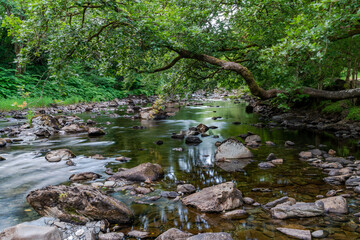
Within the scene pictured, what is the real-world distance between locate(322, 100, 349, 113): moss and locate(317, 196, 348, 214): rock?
10886mm

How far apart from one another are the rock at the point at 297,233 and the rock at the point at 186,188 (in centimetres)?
194

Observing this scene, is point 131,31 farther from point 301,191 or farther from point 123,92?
point 123,92

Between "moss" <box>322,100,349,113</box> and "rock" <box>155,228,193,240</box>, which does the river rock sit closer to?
"rock" <box>155,228,193,240</box>

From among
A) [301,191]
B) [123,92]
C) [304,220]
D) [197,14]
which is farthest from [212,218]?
[123,92]

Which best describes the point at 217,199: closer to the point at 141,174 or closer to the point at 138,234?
the point at 138,234

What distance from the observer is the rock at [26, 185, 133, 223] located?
3.92 m

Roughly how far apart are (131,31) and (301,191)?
6.53m

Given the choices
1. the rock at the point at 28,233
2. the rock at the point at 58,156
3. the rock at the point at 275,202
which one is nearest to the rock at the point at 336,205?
the rock at the point at 275,202

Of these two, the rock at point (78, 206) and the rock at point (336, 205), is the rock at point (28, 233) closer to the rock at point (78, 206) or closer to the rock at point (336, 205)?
the rock at point (78, 206)

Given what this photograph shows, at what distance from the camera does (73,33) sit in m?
8.47

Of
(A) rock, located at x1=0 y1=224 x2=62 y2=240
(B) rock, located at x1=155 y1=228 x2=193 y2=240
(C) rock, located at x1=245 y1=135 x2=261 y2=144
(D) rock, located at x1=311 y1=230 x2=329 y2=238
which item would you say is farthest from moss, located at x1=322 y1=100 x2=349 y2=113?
(A) rock, located at x1=0 y1=224 x2=62 y2=240

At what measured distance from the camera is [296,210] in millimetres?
4047

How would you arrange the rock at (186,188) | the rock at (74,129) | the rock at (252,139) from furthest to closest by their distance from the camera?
1. the rock at (74,129)
2. the rock at (252,139)
3. the rock at (186,188)

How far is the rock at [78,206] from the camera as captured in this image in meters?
3.92
